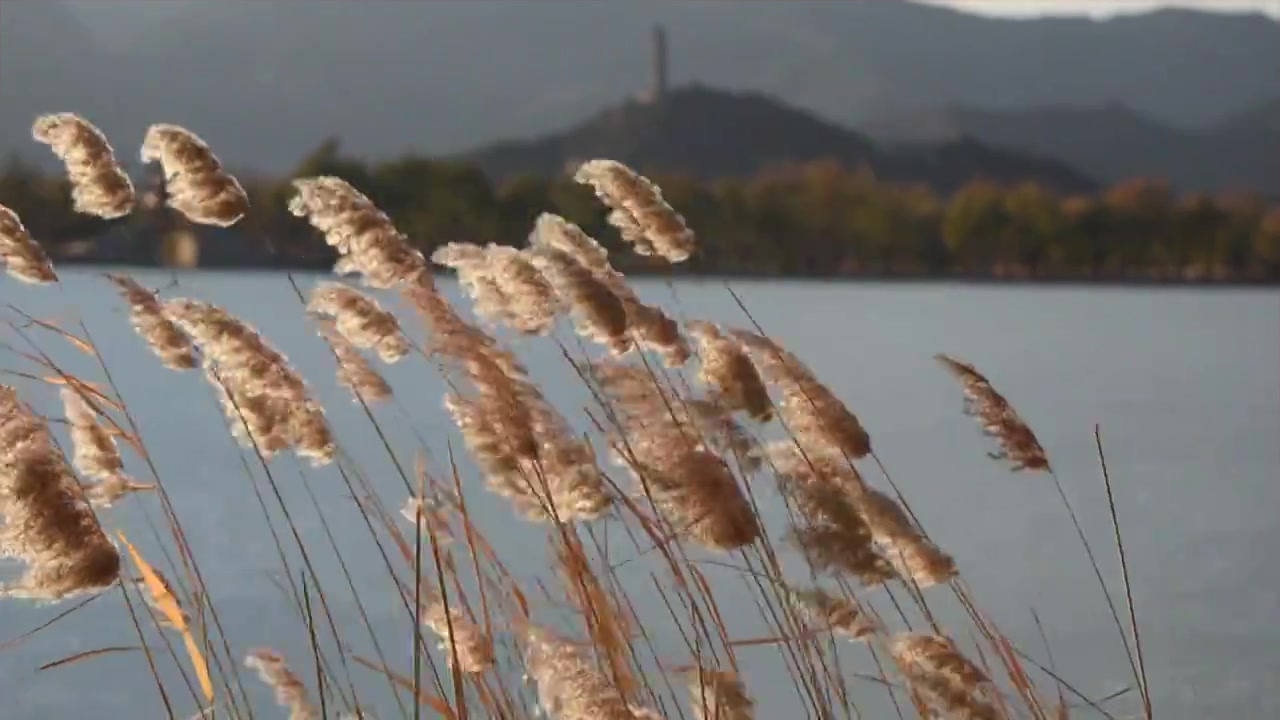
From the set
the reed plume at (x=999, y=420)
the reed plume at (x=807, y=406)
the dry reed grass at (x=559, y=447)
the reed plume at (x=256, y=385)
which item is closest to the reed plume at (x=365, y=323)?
the dry reed grass at (x=559, y=447)

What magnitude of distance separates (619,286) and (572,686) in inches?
27.3

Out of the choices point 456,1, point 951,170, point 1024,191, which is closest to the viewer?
point 1024,191

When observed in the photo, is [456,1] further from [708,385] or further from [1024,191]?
[708,385]

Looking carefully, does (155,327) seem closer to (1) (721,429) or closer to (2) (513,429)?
(2) (513,429)

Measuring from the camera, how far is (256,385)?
2369mm

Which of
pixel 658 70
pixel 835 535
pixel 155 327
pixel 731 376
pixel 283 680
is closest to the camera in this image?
pixel 835 535

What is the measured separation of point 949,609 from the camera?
7805mm

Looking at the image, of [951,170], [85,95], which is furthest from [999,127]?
[85,95]

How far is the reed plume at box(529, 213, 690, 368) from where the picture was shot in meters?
2.37

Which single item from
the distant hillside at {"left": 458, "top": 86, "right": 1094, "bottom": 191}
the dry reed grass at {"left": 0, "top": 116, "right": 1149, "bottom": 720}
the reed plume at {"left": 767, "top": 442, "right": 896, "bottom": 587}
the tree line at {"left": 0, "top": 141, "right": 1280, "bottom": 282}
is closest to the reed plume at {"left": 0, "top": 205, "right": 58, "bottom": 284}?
the dry reed grass at {"left": 0, "top": 116, "right": 1149, "bottom": 720}

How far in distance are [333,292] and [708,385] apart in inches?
21.8

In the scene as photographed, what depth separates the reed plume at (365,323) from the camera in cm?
246

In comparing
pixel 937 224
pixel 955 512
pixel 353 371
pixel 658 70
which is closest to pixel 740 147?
pixel 658 70

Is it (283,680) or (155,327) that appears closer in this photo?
(155,327)
